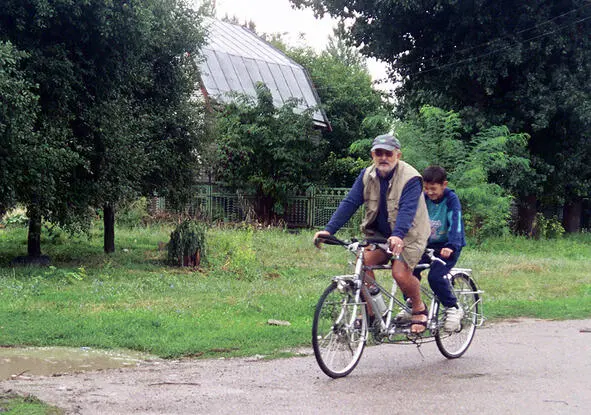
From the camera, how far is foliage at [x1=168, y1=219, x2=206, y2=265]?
52.3 feet

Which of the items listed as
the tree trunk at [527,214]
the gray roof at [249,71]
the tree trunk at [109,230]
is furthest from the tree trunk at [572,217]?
the tree trunk at [109,230]

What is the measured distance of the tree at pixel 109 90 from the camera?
13562mm

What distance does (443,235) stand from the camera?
7398 mm

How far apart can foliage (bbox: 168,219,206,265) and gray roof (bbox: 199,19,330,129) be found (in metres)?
14.8

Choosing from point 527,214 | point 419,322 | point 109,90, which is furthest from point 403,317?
point 527,214

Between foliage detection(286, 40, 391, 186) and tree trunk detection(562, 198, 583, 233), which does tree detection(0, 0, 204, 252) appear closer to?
foliage detection(286, 40, 391, 186)

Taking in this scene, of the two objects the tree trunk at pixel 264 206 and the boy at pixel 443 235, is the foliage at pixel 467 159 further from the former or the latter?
the boy at pixel 443 235

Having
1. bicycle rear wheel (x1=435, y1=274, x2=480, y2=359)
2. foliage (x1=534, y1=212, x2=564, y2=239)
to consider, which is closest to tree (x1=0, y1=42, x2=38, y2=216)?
bicycle rear wheel (x1=435, y1=274, x2=480, y2=359)

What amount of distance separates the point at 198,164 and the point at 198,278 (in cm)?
509

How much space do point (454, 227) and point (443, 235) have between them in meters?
0.14

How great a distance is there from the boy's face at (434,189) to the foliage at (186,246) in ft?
30.2

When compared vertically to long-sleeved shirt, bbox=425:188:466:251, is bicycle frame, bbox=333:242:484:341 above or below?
below

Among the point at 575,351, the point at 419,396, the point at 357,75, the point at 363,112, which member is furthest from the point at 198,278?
the point at 357,75

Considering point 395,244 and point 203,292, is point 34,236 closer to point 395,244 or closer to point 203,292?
point 203,292
